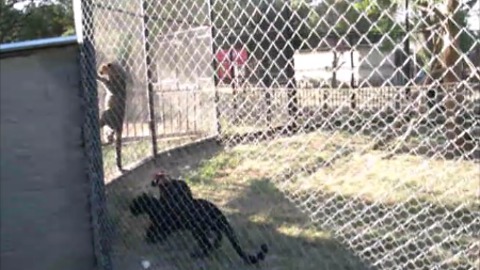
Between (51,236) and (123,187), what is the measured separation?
7.67 feet

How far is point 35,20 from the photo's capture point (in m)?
11.3

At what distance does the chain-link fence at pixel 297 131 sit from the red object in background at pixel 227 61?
0.02 meters

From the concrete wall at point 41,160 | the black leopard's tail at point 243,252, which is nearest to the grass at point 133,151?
the black leopard's tail at point 243,252

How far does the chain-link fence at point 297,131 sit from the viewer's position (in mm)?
3742

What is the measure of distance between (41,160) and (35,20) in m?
9.04

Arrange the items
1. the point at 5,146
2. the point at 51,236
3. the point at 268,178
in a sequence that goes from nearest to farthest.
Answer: the point at 5,146 → the point at 51,236 → the point at 268,178

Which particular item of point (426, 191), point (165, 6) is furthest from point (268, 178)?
point (165, 6)

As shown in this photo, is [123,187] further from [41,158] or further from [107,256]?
[41,158]

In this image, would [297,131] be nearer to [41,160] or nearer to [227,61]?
[227,61]

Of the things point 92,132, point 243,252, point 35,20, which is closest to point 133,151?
point 243,252

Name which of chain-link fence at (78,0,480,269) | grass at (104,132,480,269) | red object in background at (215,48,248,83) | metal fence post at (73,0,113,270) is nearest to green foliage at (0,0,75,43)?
chain-link fence at (78,0,480,269)

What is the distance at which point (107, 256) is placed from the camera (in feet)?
11.8

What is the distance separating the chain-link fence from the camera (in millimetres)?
3742

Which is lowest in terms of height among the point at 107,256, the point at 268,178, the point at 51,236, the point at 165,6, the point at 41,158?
the point at 268,178
